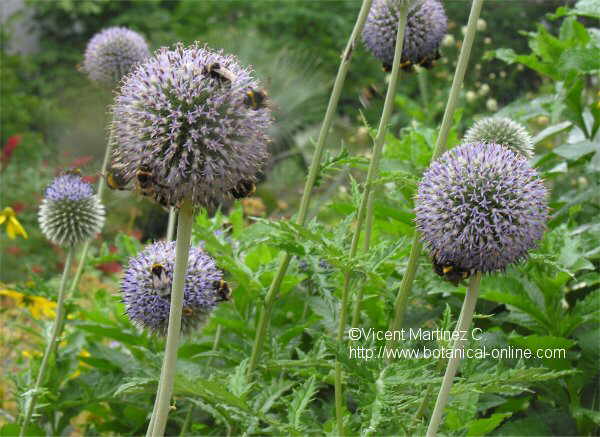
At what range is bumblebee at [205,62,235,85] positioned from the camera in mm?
1453

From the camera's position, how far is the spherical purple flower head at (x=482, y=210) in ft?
5.30

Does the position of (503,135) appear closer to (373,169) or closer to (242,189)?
(373,169)

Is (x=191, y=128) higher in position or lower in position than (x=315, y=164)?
lower

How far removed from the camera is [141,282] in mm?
2104

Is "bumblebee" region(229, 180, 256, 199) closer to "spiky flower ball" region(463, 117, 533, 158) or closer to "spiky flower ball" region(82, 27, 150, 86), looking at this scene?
"spiky flower ball" region(463, 117, 533, 158)

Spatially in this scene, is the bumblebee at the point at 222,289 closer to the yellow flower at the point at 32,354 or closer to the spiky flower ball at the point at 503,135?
the spiky flower ball at the point at 503,135

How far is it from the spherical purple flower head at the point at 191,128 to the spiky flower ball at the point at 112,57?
1.81 meters

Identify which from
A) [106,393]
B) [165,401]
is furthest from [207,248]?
[165,401]

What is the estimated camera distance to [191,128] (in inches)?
57.0

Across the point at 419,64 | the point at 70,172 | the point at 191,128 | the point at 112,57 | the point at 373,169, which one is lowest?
the point at 191,128

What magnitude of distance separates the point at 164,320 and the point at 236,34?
7.91m

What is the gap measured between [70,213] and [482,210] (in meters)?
1.69

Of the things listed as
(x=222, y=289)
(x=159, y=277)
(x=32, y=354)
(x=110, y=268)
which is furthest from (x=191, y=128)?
(x=110, y=268)

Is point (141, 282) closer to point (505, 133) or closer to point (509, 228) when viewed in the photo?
point (509, 228)
